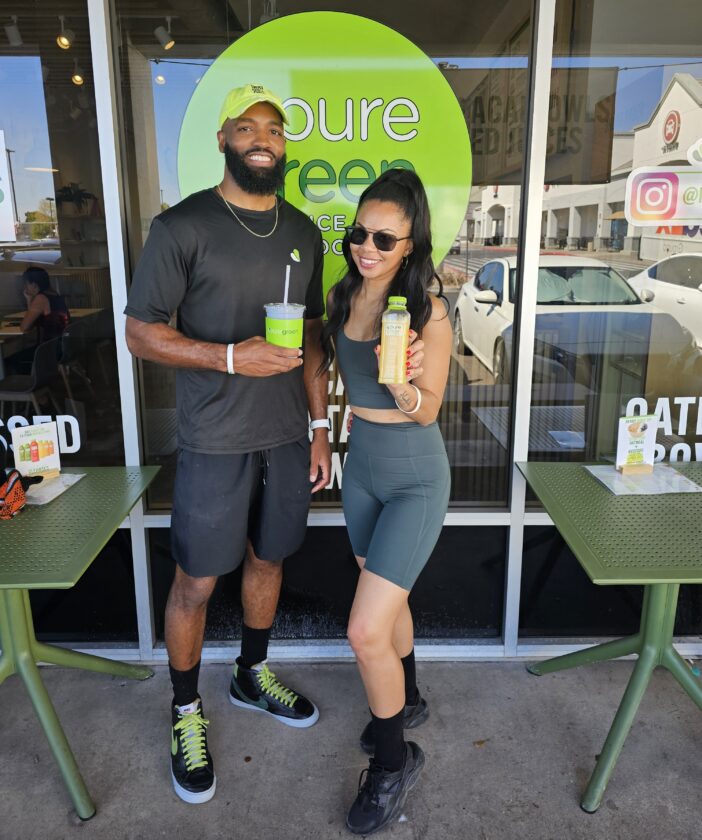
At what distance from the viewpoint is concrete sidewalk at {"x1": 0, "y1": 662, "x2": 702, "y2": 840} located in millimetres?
2066

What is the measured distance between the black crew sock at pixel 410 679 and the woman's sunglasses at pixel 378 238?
1324mm

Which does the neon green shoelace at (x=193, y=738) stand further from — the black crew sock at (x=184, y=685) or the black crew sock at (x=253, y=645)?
the black crew sock at (x=253, y=645)

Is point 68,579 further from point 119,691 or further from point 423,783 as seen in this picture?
point 423,783

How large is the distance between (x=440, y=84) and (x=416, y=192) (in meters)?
0.79

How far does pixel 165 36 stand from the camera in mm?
2475

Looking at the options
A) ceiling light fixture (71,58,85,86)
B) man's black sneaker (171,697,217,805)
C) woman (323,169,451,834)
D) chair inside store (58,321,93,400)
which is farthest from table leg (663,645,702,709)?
ceiling light fixture (71,58,85,86)

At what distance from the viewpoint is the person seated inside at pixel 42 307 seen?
2.63m

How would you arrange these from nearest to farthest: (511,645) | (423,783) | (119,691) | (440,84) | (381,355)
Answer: (381,355) < (423,783) < (440,84) < (119,691) < (511,645)

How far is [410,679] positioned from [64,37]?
8.26 feet

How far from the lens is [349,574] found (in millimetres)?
2938

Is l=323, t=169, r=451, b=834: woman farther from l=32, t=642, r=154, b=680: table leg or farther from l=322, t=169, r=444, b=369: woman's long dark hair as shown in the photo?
l=32, t=642, r=154, b=680: table leg

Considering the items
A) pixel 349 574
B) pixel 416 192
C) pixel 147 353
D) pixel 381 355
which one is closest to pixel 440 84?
pixel 416 192

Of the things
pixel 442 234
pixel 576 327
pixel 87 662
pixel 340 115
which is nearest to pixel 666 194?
pixel 576 327

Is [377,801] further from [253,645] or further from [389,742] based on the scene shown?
[253,645]
